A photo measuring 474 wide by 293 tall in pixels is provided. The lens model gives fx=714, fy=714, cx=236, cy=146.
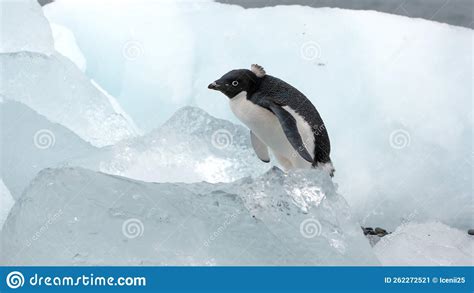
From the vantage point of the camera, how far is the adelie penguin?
7.14 feet

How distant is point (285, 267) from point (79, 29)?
2.65 metres

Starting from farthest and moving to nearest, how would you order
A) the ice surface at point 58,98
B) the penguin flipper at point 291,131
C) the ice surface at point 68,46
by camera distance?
the ice surface at point 68,46
the ice surface at point 58,98
the penguin flipper at point 291,131

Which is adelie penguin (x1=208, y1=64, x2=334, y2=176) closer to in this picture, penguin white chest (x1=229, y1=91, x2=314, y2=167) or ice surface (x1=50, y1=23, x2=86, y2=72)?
penguin white chest (x1=229, y1=91, x2=314, y2=167)

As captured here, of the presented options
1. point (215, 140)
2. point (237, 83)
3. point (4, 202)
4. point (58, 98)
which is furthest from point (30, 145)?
point (237, 83)

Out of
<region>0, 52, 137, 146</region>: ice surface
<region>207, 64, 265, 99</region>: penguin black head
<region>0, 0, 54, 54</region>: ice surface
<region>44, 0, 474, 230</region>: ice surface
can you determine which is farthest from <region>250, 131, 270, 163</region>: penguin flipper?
<region>0, 0, 54, 54</region>: ice surface

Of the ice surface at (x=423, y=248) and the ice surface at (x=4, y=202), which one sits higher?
the ice surface at (x=423, y=248)

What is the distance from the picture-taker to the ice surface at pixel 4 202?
80.0 inches

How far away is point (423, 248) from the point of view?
200 centimetres

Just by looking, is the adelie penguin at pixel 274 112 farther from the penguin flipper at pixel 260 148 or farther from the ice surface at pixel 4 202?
the ice surface at pixel 4 202

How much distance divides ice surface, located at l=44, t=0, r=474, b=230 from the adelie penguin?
0.82 metres

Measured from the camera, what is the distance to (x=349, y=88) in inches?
138

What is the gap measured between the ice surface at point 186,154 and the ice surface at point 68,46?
4.91 feet

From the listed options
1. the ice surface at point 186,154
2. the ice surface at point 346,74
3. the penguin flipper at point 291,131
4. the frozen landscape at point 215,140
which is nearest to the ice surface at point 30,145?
the frozen landscape at point 215,140
